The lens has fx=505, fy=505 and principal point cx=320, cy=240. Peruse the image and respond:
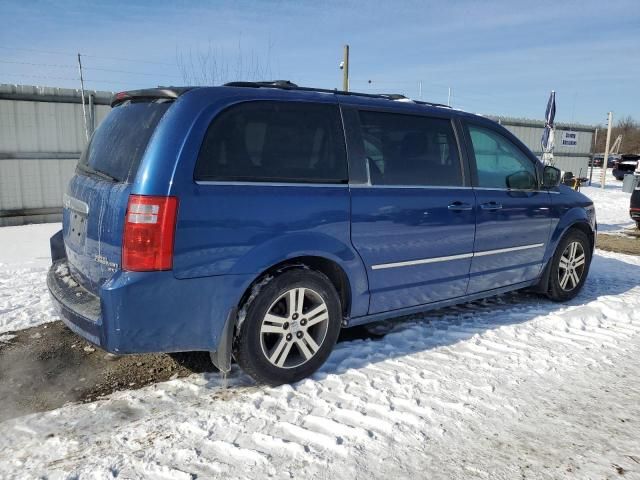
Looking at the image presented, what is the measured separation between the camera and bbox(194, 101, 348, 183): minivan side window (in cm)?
281

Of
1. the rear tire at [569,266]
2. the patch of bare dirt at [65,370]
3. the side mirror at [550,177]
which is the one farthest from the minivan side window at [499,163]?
the patch of bare dirt at [65,370]

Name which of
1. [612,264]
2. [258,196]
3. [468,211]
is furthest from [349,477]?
[612,264]

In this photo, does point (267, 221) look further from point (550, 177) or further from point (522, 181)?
point (550, 177)

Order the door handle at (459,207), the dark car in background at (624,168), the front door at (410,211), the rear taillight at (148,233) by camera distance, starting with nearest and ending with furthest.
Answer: the rear taillight at (148,233) < the front door at (410,211) < the door handle at (459,207) < the dark car in background at (624,168)

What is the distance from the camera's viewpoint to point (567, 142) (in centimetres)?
2123

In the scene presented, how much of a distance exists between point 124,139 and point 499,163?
3.02 metres

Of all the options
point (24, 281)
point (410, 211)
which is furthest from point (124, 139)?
point (24, 281)

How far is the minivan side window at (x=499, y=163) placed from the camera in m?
4.16

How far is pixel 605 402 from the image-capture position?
3.06 metres

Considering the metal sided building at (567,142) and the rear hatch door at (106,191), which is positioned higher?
the metal sided building at (567,142)

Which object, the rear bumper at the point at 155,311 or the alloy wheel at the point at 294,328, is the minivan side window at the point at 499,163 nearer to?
the alloy wheel at the point at 294,328

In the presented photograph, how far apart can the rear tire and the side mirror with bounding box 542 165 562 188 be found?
0.59 meters

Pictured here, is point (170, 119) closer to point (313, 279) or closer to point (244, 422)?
point (313, 279)

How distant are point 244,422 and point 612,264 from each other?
6103 millimetres
